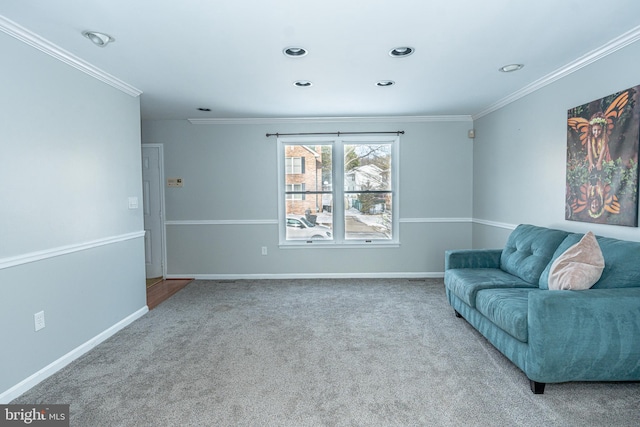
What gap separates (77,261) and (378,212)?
374 centimetres

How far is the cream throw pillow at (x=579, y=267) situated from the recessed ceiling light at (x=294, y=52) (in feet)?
8.01

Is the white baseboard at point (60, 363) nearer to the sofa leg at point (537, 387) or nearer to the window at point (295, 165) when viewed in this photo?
the window at point (295, 165)

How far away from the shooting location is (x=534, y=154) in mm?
3576

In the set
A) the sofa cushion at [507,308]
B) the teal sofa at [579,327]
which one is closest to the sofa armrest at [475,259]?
the sofa cushion at [507,308]

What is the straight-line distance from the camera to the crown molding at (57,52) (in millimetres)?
2186

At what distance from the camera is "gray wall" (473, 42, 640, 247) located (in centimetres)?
266

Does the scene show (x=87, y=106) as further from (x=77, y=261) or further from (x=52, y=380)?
(x=52, y=380)

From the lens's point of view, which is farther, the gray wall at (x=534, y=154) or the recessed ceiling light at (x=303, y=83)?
the recessed ceiling light at (x=303, y=83)

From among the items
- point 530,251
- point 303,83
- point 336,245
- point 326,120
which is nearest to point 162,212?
point 336,245

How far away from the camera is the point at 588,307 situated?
6.62 ft

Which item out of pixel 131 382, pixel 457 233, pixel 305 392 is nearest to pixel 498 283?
pixel 305 392

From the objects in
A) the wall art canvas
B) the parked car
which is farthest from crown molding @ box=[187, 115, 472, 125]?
the wall art canvas

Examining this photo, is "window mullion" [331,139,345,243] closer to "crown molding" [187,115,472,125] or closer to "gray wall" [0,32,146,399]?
"crown molding" [187,115,472,125]

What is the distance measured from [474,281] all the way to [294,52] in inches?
96.4
